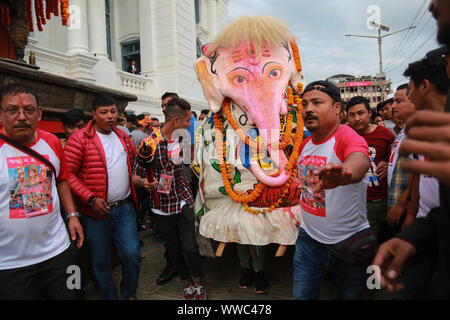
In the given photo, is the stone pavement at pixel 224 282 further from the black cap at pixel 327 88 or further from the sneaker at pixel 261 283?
the black cap at pixel 327 88

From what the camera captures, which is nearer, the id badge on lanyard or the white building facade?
the id badge on lanyard

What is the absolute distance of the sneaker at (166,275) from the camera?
9.51ft

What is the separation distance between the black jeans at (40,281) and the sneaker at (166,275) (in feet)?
3.75

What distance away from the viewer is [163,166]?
261 cm

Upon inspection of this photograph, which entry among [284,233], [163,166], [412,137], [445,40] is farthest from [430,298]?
[163,166]

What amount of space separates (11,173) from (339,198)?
75.1 inches

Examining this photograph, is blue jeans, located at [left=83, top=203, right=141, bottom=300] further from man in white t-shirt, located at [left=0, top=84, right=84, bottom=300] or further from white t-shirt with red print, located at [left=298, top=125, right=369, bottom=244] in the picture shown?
white t-shirt with red print, located at [left=298, top=125, right=369, bottom=244]

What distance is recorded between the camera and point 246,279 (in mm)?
2748

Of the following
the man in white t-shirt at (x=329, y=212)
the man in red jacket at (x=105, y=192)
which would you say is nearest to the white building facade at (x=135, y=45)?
the man in red jacket at (x=105, y=192)

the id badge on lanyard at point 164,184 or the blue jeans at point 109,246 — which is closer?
the blue jeans at point 109,246

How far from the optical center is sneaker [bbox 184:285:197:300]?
2.56 m

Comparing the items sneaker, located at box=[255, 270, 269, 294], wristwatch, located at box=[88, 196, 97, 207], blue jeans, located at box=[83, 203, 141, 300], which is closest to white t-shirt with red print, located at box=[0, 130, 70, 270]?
wristwatch, located at box=[88, 196, 97, 207]

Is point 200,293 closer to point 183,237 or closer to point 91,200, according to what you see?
point 183,237

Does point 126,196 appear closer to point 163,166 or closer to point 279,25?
point 163,166
